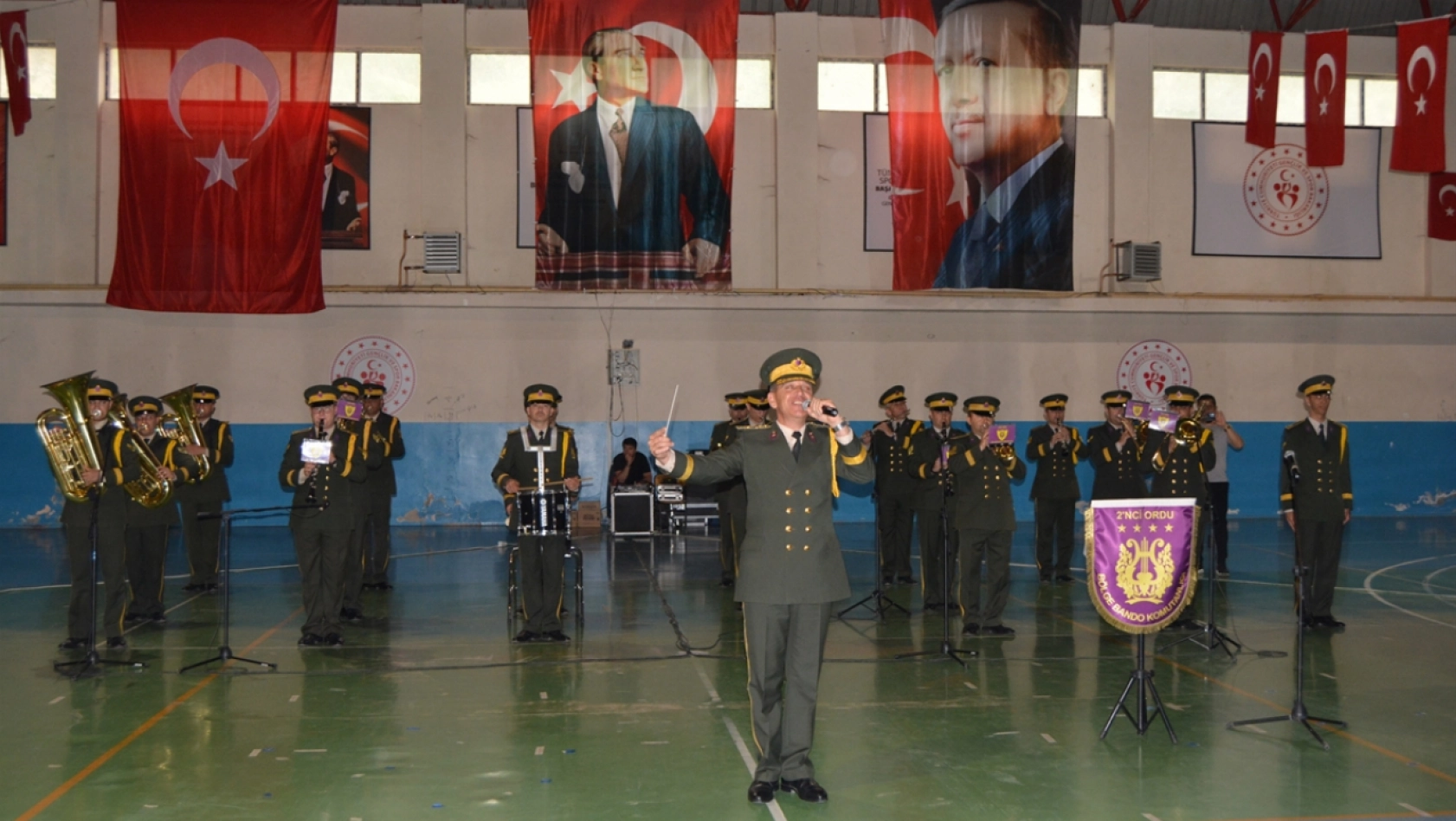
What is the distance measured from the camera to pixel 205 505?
42.7 feet

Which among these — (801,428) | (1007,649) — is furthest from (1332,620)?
(801,428)

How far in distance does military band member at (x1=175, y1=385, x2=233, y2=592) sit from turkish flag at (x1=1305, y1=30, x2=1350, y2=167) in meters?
15.0

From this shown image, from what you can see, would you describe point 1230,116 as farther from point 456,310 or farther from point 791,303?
point 456,310

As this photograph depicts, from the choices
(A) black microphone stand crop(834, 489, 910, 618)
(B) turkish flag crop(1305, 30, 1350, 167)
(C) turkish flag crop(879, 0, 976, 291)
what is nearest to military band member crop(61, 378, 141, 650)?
(A) black microphone stand crop(834, 489, 910, 618)

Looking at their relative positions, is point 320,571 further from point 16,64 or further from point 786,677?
point 16,64

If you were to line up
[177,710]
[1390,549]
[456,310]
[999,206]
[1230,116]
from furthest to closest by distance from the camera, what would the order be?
[1230,116], [456,310], [999,206], [1390,549], [177,710]

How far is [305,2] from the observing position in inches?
674

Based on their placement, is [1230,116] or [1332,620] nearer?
[1332,620]

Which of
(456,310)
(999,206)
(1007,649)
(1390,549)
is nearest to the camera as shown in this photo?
(1007,649)

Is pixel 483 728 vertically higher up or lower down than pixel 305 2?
lower down

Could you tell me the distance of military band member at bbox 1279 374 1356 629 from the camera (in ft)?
33.5

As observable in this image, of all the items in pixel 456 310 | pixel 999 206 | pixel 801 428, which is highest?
pixel 999 206

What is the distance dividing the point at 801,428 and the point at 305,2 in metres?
14.2

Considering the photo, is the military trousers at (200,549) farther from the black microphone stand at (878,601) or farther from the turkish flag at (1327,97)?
the turkish flag at (1327,97)
